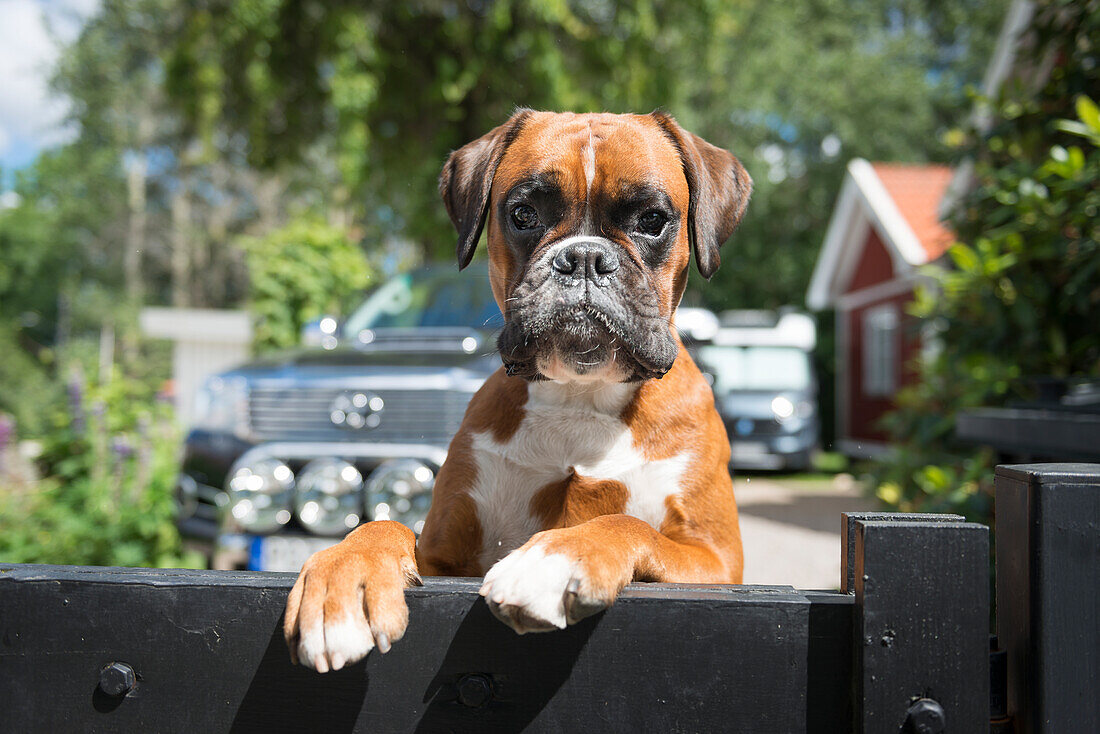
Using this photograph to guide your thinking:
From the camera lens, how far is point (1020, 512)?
41.8 inches

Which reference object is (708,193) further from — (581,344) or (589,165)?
(581,344)

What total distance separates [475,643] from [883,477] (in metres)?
5.09

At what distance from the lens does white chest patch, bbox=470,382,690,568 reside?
1.57 metres

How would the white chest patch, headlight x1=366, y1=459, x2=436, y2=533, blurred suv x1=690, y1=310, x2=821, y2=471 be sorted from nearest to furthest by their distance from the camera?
the white chest patch < headlight x1=366, y1=459, x2=436, y2=533 < blurred suv x1=690, y1=310, x2=821, y2=471

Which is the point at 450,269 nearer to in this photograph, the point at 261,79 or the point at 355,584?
the point at 355,584

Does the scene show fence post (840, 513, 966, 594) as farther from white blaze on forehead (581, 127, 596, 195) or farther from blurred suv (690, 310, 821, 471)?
blurred suv (690, 310, 821, 471)

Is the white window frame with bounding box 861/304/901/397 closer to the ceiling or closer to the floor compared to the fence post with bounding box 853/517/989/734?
closer to the floor

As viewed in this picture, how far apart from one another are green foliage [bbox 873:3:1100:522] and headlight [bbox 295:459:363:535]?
9.29ft

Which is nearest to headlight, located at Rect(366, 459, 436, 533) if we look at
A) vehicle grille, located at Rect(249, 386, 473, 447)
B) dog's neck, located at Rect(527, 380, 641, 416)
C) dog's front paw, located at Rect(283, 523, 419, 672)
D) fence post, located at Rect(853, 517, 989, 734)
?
vehicle grille, located at Rect(249, 386, 473, 447)

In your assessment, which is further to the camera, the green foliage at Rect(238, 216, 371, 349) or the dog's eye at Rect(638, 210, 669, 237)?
the green foliage at Rect(238, 216, 371, 349)

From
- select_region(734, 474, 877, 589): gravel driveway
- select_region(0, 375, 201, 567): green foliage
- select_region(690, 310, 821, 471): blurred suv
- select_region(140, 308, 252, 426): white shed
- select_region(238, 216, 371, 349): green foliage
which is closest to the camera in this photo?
select_region(734, 474, 877, 589): gravel driveway

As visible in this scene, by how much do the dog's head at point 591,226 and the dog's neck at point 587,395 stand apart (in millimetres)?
89

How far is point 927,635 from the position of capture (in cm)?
98

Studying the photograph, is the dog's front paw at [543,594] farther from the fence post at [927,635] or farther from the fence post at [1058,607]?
the fence post at [1058,607]
